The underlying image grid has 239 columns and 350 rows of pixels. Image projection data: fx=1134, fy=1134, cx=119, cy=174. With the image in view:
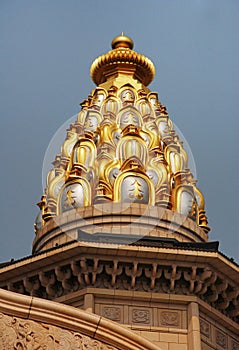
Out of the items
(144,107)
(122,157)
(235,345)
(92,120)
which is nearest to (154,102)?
(144,107)

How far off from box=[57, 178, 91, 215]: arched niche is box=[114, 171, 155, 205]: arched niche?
92cm

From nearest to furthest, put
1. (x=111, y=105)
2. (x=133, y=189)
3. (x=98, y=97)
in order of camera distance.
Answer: (x=133, y=189) → (x=111, y=105) → (x=98, y=97)

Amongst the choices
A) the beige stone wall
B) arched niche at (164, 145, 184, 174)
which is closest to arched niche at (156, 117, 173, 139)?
arched niche at (164, 145, 184, 174)

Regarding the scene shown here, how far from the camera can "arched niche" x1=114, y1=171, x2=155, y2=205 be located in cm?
3331

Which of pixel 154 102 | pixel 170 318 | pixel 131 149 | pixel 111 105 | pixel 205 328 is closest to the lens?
pixel 170 318

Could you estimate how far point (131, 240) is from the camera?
31047 mm

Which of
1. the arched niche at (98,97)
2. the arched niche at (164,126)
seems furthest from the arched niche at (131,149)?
the arched niche at (98,97)

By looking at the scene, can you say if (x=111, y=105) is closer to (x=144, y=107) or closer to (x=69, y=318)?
(x=144, y=107)

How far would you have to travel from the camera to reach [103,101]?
37.4 meters

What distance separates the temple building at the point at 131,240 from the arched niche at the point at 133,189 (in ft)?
0.10

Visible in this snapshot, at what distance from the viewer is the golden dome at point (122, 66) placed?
3859 centimetres

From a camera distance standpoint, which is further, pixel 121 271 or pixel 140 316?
pixel 140 316

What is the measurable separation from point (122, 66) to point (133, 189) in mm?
6609

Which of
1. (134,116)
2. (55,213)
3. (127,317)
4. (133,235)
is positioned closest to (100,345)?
(127,317)
